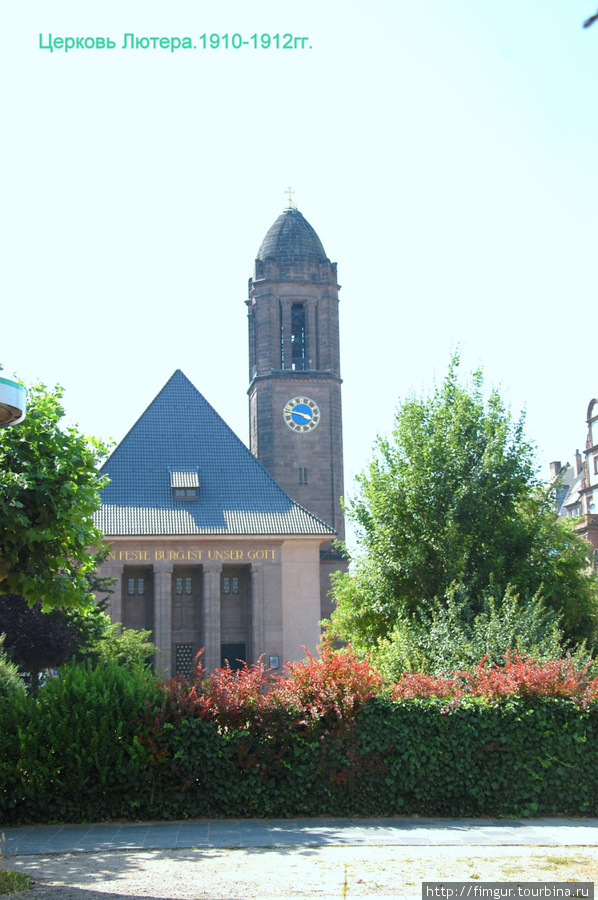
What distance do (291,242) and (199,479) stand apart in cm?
2314

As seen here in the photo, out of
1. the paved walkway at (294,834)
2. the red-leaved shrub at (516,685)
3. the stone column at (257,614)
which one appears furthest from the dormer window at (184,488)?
the paved walkway at (294,834)

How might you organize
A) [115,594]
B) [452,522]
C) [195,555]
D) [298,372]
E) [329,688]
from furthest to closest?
1. [298,372]
2. [195,555]
3. [115,594]
4. [452,522]
5. [329,688]

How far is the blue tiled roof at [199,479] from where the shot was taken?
1649 inches

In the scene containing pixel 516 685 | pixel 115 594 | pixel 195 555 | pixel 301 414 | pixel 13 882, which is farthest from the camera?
pixel 301 414

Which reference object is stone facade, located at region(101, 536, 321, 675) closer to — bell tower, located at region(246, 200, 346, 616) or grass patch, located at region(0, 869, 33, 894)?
bell tower, located at region(246, 200, 346, 616)

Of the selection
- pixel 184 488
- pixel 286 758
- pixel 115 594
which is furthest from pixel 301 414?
pixel 286 758

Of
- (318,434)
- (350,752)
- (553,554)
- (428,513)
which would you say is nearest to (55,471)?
(350,752)

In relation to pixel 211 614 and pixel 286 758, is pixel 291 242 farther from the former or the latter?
pixel 286 758

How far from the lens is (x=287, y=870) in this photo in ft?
33.7

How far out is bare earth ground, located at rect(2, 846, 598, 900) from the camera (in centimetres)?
934

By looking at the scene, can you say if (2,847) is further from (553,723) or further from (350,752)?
(553,723)

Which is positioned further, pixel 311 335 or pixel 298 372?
pixel 311 335

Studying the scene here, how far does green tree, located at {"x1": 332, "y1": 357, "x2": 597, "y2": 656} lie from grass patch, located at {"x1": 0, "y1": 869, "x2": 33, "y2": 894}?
15.1 metres

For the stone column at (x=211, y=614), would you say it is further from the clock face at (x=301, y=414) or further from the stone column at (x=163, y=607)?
the clock face at (x=301, y=414)
